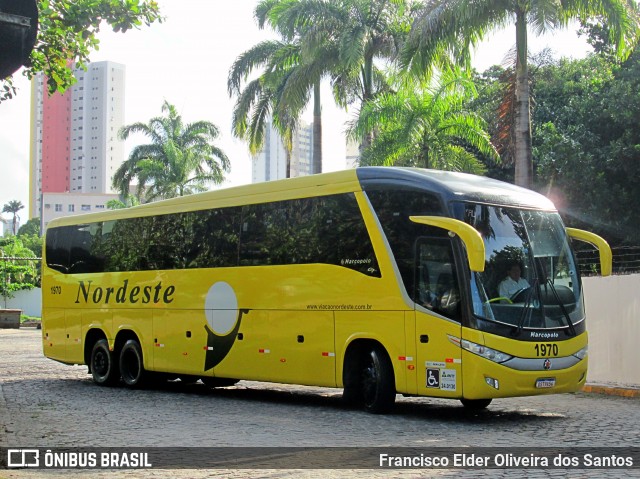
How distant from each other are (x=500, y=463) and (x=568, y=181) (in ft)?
81.9

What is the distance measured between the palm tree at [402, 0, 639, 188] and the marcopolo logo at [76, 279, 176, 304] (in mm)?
8712

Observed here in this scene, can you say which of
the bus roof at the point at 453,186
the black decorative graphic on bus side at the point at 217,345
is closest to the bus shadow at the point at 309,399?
the black decorative graphic on bus side at the point at 217,345

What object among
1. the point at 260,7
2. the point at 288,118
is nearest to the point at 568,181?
the point at 288,118

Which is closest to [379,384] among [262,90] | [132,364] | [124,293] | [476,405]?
[476,405]

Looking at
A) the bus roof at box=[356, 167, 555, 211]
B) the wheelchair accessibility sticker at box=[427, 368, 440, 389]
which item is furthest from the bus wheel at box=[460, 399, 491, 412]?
the bus roof at box=[356, 167, 555, 211]

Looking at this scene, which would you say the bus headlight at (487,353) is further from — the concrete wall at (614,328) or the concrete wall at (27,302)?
the concrete wall at (27,302)

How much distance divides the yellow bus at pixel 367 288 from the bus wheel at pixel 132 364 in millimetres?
63

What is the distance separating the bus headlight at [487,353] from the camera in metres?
11.5

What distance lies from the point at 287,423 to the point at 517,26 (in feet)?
42.8

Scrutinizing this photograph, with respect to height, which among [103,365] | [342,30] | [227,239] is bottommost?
[103,365]

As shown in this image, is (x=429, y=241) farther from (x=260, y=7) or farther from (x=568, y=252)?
(x=260, y=7)

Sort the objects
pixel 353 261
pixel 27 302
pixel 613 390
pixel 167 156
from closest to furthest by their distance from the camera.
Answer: pixel 353 261
pixel 613 390
pixel 167 156
pixel 27 302

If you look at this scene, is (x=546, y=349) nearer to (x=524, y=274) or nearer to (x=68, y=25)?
(x=524, y=274)

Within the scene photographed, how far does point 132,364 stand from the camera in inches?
725
